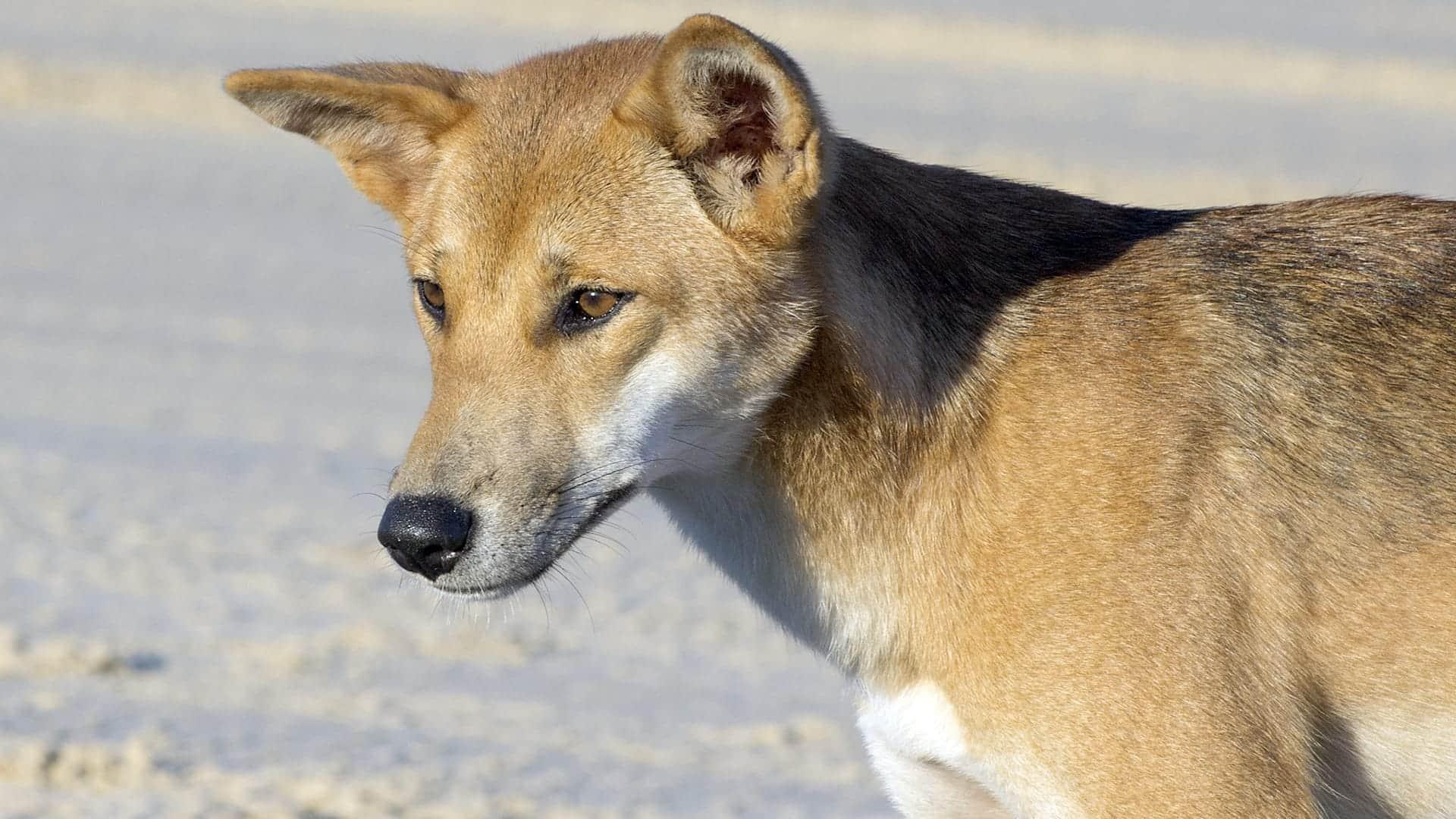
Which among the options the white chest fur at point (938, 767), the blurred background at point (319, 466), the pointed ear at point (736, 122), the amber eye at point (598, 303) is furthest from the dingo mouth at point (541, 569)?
the white chest fur at point (938, 767)

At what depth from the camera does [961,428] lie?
438 centimetres

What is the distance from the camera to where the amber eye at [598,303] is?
4164mm

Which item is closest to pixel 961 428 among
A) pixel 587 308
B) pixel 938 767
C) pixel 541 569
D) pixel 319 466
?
pixel 938 767

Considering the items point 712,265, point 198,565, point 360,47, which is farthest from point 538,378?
point 360,47

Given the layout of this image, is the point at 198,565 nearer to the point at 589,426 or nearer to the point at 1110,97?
the point at 589,426

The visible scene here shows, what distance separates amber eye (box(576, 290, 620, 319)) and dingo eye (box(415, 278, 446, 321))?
39cm

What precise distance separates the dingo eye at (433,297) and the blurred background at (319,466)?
68 cm

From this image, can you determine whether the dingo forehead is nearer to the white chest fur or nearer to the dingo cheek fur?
the dingo cheek fur

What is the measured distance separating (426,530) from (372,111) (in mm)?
1212

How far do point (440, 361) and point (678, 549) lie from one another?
4.85m

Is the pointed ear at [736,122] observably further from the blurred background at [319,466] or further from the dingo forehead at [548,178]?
the blurred background at [319,466]

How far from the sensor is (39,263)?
1481 centimetres

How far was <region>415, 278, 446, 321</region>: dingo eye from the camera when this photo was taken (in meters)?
4.41

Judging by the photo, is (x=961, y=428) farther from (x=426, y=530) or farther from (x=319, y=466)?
(x=319, y=466)
